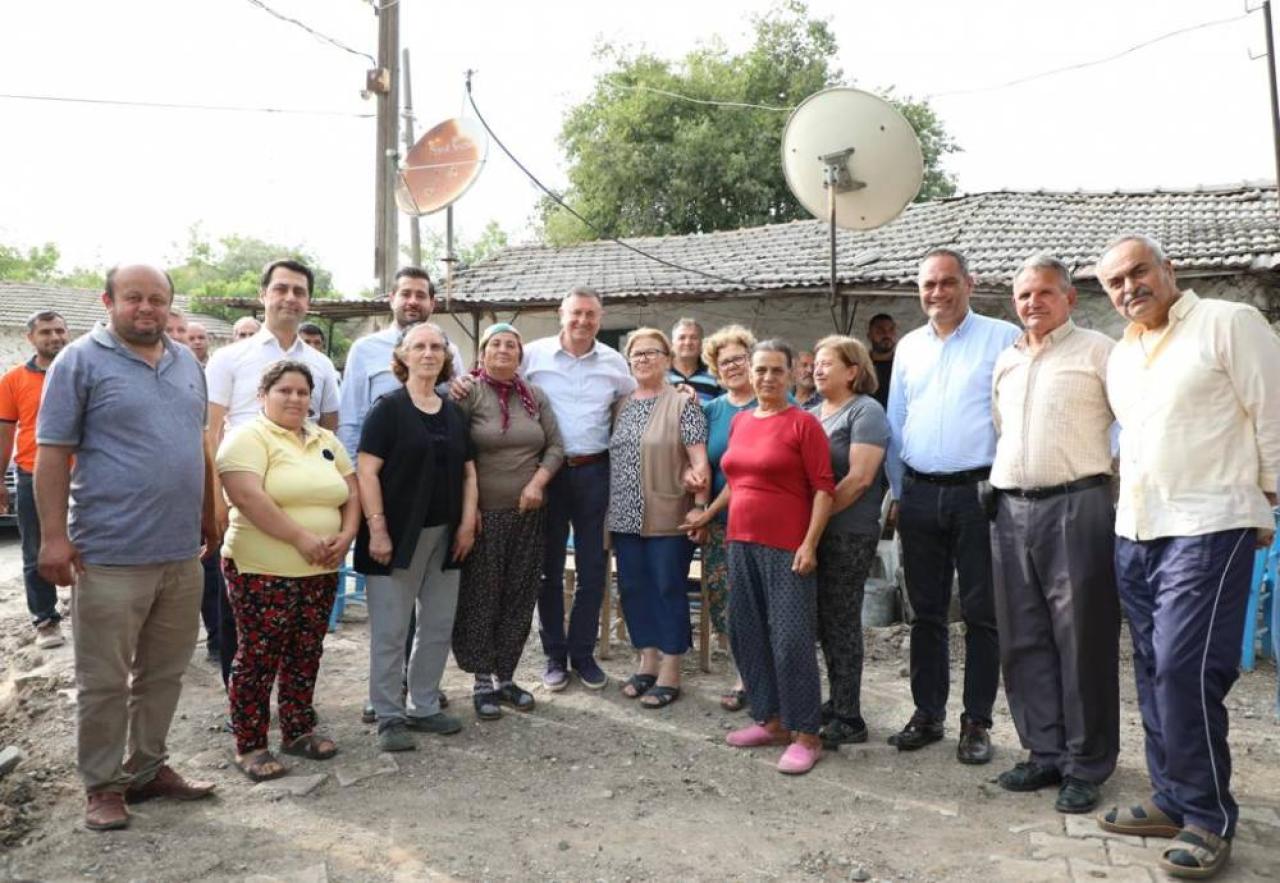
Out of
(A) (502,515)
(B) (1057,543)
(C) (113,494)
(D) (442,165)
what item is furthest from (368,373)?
(D) (442,165)

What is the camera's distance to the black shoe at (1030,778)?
347cm

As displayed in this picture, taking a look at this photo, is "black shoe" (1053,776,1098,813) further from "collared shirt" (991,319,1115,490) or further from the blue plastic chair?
the blue plastic chair

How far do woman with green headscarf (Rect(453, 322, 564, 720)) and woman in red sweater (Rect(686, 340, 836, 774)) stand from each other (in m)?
0.99

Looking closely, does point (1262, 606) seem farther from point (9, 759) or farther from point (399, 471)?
point (9, 759)

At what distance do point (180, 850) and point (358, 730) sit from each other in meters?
1.19

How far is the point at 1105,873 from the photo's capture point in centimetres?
280

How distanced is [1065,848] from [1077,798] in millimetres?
345

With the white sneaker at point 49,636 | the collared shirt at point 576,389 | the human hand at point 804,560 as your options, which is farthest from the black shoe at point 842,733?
the white sneaker at point 49,636

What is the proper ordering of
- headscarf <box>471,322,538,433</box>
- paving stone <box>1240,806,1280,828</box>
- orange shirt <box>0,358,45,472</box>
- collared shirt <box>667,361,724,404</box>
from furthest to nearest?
orange shirt <box>0,358,45,472</box> < collared shirt <box>667,361,724,404</box> < headscarf <box>471,322,538,433</box> < paving stone <box>1240,806,1280,828</box>

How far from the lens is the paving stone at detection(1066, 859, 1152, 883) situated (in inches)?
109

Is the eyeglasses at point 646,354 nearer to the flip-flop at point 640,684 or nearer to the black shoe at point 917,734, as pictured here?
the flip-flop at point 640,684

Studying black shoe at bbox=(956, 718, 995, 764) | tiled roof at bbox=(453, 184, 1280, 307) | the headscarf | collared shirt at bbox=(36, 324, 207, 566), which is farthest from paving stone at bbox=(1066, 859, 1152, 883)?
tiled roof at bbox=(453, 184, 1280, 307)

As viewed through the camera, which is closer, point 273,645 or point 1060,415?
point 1060,415

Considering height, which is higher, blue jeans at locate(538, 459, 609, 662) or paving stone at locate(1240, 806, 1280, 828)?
blue jeans at locate(538, 459, 609, 662)
